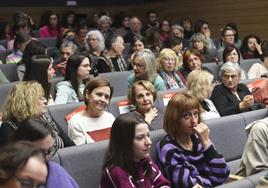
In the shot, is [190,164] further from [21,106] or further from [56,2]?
[56,2]

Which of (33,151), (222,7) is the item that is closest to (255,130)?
(33,151)

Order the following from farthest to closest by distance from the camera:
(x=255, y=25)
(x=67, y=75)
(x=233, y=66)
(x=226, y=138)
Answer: (x=255, y=25), (x=233, y=66), (x=67, y=75), (x=226, y=138)

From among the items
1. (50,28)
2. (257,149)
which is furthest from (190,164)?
(50,28)

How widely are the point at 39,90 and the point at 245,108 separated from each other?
5.32 ft

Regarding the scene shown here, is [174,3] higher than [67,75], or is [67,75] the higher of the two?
[174,3]

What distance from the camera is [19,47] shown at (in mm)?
4070

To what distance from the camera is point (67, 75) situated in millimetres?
3080

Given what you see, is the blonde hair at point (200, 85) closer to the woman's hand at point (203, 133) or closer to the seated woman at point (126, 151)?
the woman's hand at point (203, 133)

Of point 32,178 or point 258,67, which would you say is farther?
point 258,67

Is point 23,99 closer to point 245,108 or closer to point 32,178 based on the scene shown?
point 32,178

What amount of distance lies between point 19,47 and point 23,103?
2.20 metres

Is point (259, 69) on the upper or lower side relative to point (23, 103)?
lower

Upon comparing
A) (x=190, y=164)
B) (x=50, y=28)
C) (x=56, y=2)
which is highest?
(x=56, y=2)

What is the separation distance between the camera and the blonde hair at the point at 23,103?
197 centimetres
